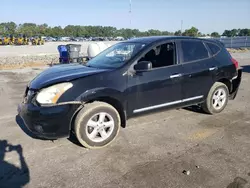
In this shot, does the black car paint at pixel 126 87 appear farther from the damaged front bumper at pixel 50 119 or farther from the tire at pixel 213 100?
the tire at pixel 213 100

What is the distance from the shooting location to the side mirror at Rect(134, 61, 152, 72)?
408 cm

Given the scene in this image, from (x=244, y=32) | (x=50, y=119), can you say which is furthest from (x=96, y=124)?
(x=244, y=32)

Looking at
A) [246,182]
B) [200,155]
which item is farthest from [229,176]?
[200,155]

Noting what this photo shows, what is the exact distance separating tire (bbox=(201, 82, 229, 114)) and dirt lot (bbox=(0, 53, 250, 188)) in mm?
298

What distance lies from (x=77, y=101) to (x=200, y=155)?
197 centimetres

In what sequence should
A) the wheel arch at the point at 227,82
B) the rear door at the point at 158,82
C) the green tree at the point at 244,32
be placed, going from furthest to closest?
the green tree at the point at 244,32
the wheel arch at the point at 227,82
the rear door at the point at 158,82

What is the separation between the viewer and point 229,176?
3086mm

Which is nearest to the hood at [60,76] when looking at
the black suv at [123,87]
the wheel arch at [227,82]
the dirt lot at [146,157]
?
the black suv at [123,87]

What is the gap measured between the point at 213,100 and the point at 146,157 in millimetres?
2530

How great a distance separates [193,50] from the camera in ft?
16.3

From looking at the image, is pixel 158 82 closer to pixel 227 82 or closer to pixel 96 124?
pixel 96 124

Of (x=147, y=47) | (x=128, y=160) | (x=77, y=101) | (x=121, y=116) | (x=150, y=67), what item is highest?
(x=147, y=47)

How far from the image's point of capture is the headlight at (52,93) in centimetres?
361

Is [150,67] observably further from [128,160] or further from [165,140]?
[128,160]
